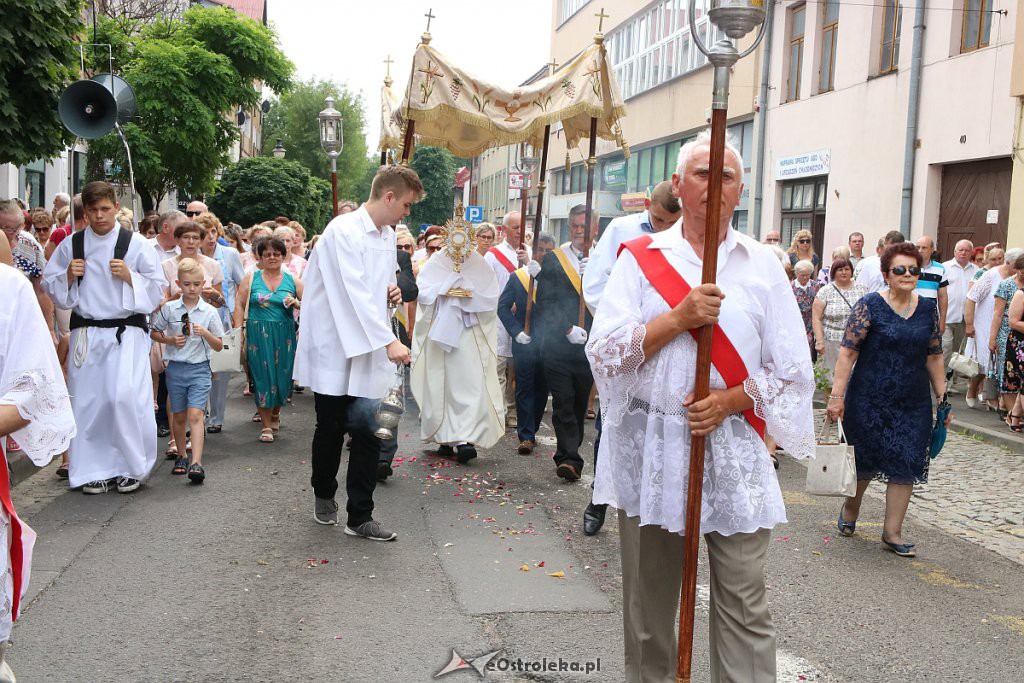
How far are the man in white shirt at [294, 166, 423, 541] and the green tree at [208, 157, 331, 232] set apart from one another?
30545 millimetres

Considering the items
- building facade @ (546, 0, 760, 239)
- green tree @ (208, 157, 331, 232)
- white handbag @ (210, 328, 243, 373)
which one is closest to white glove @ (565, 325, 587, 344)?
white handbag @ (210, 328, 243, 373)

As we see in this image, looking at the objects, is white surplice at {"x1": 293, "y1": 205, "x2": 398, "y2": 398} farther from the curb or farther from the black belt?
the curb

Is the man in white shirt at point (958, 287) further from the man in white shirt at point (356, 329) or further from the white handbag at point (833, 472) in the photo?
the man in white shirt at point (356, 329)

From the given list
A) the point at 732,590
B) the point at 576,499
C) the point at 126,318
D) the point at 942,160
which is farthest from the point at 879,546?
the point at 942,160

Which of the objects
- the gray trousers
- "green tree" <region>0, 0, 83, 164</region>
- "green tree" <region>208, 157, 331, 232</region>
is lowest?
the gray trousers

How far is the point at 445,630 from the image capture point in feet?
15.0

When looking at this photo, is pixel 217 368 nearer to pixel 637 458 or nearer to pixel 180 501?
pixel 180 501

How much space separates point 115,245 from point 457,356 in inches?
111

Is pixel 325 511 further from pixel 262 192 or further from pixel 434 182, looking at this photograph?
pixel 434 182

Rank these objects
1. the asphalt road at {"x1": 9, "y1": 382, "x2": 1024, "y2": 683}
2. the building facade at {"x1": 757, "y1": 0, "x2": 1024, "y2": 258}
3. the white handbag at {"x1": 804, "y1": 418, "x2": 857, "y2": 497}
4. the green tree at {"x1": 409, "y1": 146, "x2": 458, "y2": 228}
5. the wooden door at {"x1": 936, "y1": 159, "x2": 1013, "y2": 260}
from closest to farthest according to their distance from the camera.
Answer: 1. the asphalt road at {"x1": 9, "y1": 382, "x2": 1024, "y2": 683}
2. the white handbag at {"x1": 804, "y1": 418, "x2": 857, "y2": 497}
3. the wooden door at {"x1": 936, "y1": 159, "x2": 1013, "y2": 260}
4. the building facade at {"x1": 757, "y1": 0, "x2": 1024, "y2": 258}
5. the green tree at {"x1": 409, "y1": 146, "x2": 458, "y2": 228}

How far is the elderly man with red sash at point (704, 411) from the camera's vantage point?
3.24m

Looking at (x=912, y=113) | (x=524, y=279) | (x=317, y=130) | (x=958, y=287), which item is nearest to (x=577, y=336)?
(x=524, y=279)

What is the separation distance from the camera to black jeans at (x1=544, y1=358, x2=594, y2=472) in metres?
7.73

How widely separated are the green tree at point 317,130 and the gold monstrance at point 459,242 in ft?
202
